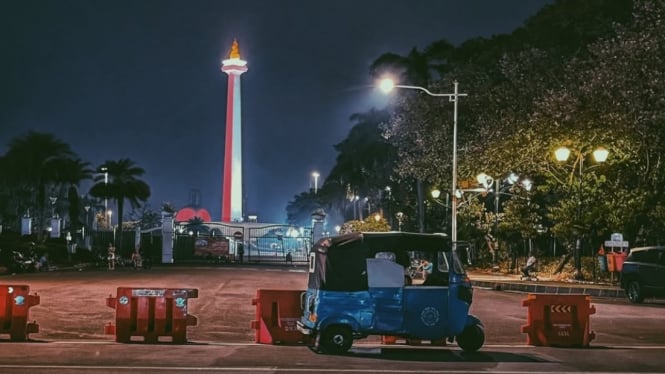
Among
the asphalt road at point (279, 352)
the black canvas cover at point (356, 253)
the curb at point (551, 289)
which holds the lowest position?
the asphalt road at point (279, 352)

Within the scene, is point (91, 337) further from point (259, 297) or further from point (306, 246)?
point (306, 246)

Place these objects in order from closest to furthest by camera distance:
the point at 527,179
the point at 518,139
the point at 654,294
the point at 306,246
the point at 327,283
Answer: the point at 327,283 < the point at 654,294 < the point at 518,139 < the point at 527,179 < the point at 306,246

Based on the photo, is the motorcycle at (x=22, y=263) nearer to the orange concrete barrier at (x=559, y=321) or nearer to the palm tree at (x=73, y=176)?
the palm tree at (x=73, y=176)

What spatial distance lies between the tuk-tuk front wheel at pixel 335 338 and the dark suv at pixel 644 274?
14.8m

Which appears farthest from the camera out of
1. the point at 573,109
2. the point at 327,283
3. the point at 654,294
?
the point at 573,109

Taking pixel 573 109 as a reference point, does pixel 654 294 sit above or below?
below

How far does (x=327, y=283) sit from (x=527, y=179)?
3044 cm

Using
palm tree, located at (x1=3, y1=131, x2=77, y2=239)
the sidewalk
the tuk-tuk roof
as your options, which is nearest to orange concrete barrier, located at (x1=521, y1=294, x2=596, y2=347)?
the tuk-tuk roof

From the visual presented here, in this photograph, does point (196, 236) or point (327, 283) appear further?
point (196, 236)

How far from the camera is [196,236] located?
6450cm

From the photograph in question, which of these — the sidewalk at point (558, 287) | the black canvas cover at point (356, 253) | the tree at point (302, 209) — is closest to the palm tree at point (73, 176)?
the sidewalk at point (558, 287)

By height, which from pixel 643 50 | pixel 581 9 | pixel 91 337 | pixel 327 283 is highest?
pixel 581 9

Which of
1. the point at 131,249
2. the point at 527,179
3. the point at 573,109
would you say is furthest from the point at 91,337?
the point at 131,249

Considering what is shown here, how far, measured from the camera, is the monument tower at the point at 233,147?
8988 cm
